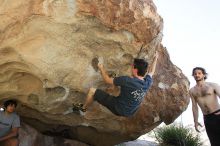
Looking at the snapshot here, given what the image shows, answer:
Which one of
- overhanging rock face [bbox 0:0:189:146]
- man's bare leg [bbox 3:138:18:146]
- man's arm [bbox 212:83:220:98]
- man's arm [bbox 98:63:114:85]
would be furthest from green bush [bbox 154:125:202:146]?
man's arm [bbox 98:63:114:85]

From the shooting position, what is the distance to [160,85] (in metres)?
8.16

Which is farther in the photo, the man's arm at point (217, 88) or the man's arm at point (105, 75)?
the man's arm at point (217, 88)

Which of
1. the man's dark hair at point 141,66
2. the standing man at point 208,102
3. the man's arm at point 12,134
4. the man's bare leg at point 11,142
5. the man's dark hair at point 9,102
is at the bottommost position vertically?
the man's bare leg at point 11,142

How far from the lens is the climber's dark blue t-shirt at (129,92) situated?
A: 5.71 metres

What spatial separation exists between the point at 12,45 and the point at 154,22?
261cm

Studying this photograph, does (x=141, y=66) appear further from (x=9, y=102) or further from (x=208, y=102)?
(x=9, y=102)

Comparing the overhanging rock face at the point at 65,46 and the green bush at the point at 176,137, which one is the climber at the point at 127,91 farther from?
the green bush at the point at 176,137

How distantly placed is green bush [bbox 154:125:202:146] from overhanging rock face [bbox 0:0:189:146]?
461cm

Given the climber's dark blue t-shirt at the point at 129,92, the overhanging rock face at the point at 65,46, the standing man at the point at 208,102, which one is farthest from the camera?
the standing man at the point at 208,102

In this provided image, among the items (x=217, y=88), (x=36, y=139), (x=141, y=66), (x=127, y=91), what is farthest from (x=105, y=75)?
(x=36, y=139)

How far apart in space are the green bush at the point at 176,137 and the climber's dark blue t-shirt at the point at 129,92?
600 centimetres

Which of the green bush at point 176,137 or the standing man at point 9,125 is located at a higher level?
the standing man at point 9,125

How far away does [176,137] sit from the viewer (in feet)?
38.1

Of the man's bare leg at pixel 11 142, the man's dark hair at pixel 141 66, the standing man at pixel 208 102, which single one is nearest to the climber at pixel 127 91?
the man's dark hair at pixel 141 66
